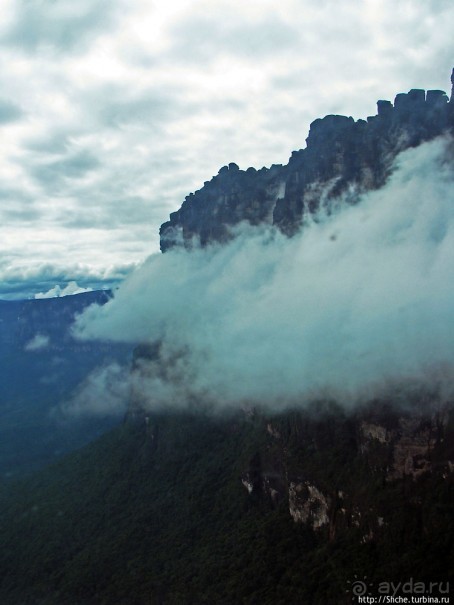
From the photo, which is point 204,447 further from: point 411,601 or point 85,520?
point 411,601

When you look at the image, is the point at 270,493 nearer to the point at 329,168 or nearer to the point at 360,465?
the point at 360,465

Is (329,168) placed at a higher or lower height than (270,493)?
higher

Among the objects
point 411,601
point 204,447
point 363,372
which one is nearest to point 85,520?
point 204,447

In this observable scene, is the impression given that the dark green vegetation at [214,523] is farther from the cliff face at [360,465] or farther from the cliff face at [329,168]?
the cliff face at [329,168]

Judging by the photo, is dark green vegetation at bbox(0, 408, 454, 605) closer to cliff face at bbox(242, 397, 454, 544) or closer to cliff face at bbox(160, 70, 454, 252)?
cliff face at bbox(242, 397, 454, 544)

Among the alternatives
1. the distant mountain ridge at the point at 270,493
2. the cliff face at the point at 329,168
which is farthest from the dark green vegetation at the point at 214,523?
the cliff face at the point at 329,168

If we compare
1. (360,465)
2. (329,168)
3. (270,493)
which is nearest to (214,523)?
(270,493)

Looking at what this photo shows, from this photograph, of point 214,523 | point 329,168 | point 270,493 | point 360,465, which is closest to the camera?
point 360,465
